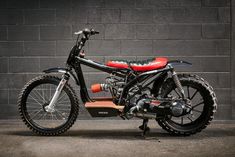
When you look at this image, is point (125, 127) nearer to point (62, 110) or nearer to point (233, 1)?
point (62, 110)

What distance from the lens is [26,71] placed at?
255 inches

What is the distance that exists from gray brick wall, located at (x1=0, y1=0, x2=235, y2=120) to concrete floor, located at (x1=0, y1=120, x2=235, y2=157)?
0.87m

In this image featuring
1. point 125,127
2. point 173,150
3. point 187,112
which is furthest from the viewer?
point 125,127

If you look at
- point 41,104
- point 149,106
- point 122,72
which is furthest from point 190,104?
Result: point 41,104

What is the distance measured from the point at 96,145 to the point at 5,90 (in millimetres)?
2159

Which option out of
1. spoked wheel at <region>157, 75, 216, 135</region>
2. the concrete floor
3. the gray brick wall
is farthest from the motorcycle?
the gray brick wall

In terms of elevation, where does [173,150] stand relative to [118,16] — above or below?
below

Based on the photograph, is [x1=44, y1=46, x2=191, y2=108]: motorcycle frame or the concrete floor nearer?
the concrete floor

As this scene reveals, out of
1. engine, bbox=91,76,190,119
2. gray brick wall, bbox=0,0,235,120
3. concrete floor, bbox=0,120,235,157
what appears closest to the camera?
concrete floor, bbox=0,120,235,157

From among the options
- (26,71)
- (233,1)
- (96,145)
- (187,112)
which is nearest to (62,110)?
(26,71)

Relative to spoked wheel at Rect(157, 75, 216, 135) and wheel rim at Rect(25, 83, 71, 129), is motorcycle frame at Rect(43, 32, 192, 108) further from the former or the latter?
wheel rim at Rect(25, 83, 71, 129)

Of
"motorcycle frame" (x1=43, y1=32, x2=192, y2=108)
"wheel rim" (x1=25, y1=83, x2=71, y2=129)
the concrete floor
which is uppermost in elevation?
"motorcycle frame" (x1=43, y1=32, x2=192, y2=108)

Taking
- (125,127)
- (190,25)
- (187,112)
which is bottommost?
(125,127)

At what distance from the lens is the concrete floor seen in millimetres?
4652
